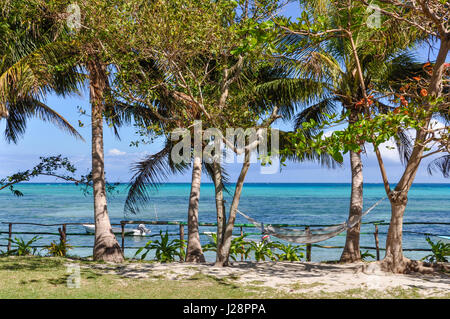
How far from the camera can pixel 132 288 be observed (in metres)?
5.14

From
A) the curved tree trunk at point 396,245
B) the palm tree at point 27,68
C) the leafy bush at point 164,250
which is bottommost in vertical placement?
the leafy bush at point 164,250

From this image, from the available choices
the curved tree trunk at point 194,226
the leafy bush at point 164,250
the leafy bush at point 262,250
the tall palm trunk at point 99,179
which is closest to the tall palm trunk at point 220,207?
the curved tree trunk at point 194,226

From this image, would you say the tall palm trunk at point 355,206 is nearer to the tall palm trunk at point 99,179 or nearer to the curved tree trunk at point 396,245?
the curved tree trunk at point 396,245

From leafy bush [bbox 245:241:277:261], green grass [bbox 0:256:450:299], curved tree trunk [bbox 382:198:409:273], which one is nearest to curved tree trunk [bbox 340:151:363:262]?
leafy bush [bbox 245:241:277:261]

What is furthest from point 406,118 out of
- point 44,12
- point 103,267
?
point 44,12

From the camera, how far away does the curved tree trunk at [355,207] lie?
303 inches

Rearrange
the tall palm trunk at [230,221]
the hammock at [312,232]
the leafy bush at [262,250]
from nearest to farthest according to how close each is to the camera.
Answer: the hammock at [312,232]
the tall palm trunk at [230,221]
the leafy bush at [262,250]

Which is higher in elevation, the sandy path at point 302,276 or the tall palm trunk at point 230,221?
Result: the tall palm trunk at point 230,221

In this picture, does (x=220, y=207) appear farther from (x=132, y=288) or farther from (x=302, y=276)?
(x=132, y=288)

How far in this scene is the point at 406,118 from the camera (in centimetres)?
444

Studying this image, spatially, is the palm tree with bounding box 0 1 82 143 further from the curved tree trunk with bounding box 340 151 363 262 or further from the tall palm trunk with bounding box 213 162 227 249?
the curved tree trunk with bounding box 340 151 363 262

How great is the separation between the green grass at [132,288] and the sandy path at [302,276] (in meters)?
0.14

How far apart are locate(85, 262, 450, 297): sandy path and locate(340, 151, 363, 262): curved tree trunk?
3.59 feet
